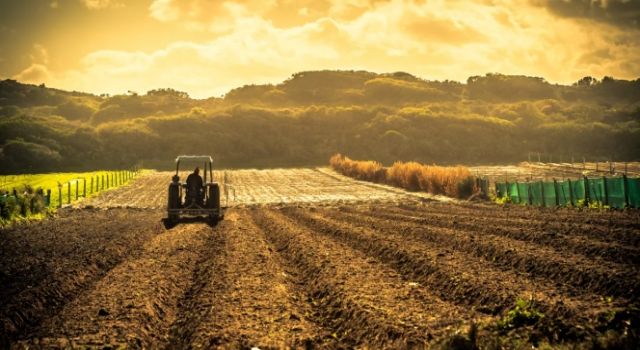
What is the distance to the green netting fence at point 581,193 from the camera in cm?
2105

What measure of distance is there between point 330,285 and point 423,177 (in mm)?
31238

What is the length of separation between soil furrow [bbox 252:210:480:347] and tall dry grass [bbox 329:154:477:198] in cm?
2227

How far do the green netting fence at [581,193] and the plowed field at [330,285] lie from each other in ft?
8.21

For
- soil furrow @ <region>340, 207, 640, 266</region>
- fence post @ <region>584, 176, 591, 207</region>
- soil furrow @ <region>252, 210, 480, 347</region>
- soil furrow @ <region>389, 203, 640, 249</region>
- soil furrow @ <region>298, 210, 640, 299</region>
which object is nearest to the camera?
soil furrow @ <region>252, 210, 480, 347</region>

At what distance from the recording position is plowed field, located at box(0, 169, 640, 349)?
23.8 feet

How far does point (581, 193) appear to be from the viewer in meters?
23.8

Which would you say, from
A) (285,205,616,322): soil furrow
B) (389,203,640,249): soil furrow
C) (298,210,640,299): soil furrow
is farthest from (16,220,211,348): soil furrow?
(389,203,640,249): soil furrow

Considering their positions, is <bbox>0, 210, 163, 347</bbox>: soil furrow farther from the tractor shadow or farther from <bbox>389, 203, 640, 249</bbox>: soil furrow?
<bbox>389, 203, 640, 249</bbox>: soil furrow

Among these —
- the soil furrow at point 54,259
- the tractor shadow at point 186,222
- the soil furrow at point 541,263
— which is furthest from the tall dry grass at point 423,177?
the soil furrow at point 54,259

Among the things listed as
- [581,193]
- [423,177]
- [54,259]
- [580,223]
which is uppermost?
[423,177]

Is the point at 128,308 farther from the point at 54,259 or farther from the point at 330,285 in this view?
the point at 54,259

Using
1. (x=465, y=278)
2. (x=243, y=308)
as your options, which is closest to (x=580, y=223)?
(x=465, y=278)

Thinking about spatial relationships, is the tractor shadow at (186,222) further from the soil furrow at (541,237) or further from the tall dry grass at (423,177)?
the tall dry grass at (423,177)

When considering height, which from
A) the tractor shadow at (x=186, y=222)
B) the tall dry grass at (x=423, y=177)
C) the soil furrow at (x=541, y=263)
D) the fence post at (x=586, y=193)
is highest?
the tall dry grass at (x=423, y=177)
